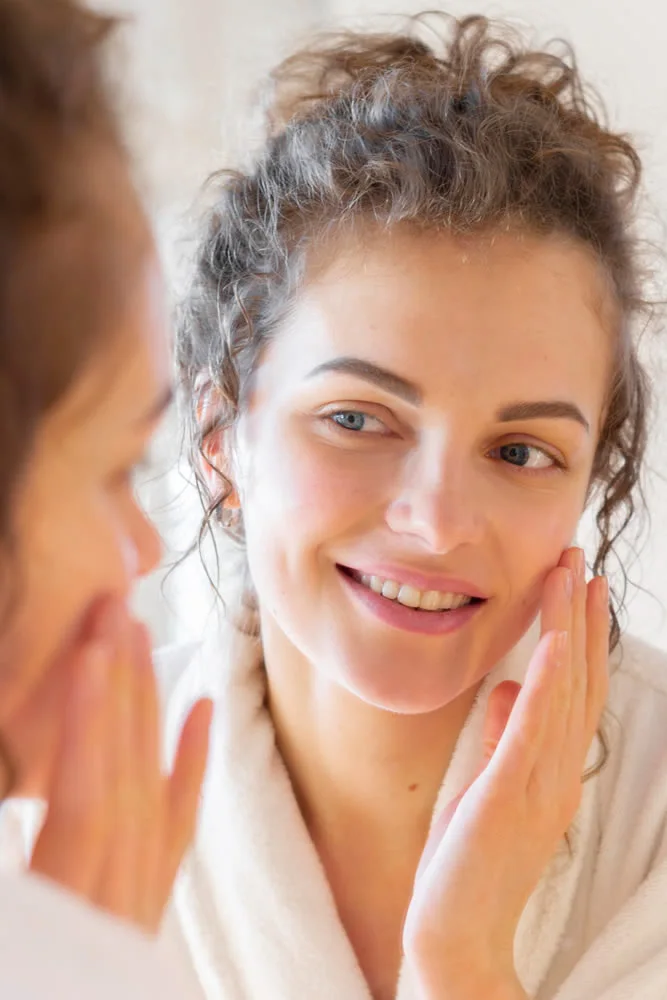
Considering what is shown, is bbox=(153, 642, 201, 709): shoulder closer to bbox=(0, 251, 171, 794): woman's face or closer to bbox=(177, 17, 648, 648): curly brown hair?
bbox=(177, 17, 648, 648): curly brown hair

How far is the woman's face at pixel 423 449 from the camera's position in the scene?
97 centimetres

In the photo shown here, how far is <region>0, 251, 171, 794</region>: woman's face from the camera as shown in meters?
0.60

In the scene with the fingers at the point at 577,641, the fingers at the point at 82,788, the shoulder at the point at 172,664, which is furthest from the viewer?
the shoulder at the point at 172,664

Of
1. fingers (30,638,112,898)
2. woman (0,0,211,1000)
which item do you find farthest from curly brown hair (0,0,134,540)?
fingers (30,638,112,898)

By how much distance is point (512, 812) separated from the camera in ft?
3.26

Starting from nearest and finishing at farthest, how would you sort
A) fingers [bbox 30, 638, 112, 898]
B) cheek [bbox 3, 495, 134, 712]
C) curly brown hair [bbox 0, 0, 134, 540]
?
curly brown hair [bbox 0, 0, 134, 540] < cheek [bbox 3, 495, 134, 712] < fingers [bbox 30, 638, 112, 898]

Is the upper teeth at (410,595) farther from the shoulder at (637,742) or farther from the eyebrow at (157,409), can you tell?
the eyebrow at (157,409)

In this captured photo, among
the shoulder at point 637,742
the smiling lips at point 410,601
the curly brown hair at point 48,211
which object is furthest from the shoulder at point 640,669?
the curly brown hair at point 48,211

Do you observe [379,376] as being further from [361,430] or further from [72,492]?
[72,492]

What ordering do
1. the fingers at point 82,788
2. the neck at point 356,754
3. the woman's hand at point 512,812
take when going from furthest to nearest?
the neck at point 356,754 < the woman's hand at point 512,812 < the fingers at point 82,788

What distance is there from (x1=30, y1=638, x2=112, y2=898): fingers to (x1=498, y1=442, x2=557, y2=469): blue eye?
0.42 m

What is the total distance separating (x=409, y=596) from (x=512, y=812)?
20 cm

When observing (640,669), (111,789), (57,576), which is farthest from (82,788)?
(640,669)

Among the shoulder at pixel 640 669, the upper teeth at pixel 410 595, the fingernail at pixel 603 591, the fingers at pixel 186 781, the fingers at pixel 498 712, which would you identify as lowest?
the fingers at pixel 186 781
